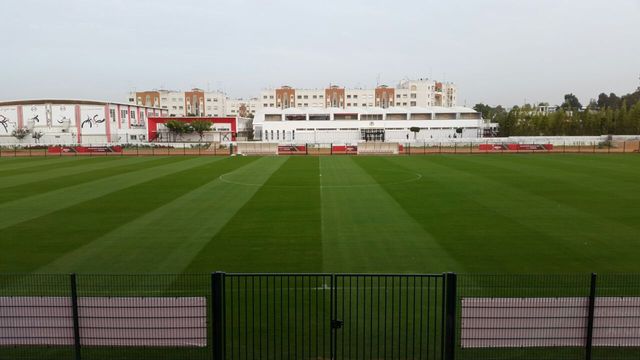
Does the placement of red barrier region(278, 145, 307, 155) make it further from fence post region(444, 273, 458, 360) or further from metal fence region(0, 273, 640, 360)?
fence post region(444, 273, 458, 360)

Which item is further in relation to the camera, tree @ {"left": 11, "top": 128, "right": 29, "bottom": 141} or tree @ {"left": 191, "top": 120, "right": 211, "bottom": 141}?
tree @ {"left": 191, "top": 120, "right": 211, "bottom": 141}

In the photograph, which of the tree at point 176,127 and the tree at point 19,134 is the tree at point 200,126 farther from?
the tree at point 19,134

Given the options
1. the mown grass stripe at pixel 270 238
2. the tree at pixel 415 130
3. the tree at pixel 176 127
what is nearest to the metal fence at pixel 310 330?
the mown grass stripe at pixel 270 238

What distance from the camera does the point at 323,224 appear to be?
55.6 feet

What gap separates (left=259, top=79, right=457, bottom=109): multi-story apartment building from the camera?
158250 mm

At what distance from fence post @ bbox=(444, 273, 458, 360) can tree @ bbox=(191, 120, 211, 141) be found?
295 feet

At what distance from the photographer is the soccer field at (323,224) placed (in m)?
12.4

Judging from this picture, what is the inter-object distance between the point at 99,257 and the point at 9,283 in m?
2.35

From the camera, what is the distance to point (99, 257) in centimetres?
1290

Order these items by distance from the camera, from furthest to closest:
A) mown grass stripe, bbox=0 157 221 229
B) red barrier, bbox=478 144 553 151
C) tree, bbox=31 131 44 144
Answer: tree, bbox=31 131 44 144, red barrier, bbox=478 144 553 151, mown grass stripe, bbox=0 157 221 229

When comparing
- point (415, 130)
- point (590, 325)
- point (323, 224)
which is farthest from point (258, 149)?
point (590, 325)

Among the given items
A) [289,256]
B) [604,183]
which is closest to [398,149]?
[604,183]

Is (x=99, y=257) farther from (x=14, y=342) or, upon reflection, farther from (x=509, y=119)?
(x=509, y=119)

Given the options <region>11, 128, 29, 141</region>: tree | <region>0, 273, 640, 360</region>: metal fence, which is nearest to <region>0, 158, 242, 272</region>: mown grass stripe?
<region>0, 273, 640, 360</region>: metal fence
